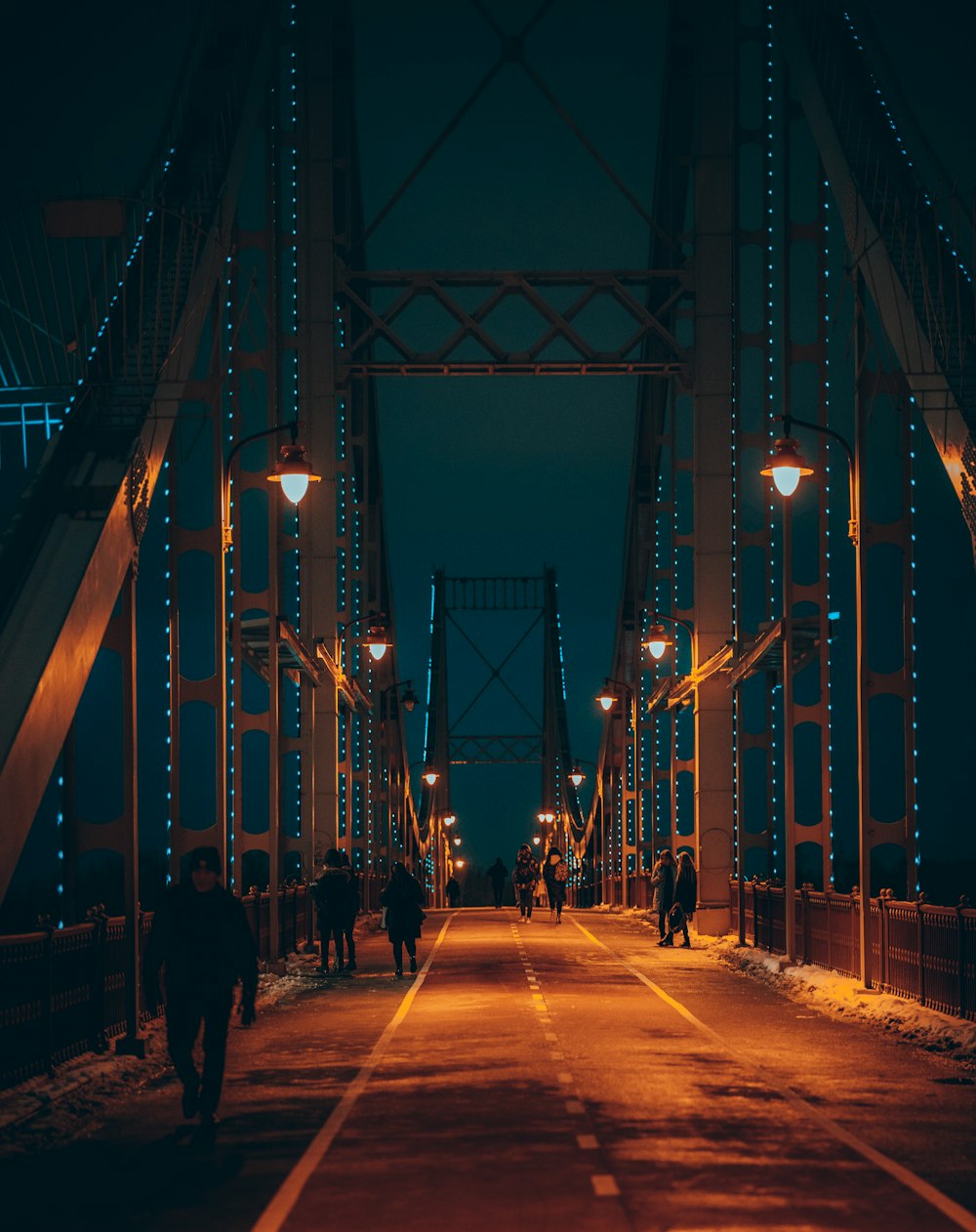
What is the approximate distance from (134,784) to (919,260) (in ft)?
29.7

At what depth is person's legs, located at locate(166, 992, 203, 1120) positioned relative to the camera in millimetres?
11688

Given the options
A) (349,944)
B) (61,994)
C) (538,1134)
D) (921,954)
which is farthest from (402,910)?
(538,1134)

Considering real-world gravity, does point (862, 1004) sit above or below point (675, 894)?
below

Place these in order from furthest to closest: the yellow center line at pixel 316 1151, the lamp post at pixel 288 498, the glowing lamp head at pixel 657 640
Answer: the glowing lamp head at pixel 657 640 → the lamp post at pixel 288 498 → the yellow center line at pixel 316 1151

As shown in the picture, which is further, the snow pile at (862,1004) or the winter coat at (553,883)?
the winter coat at (553,883)

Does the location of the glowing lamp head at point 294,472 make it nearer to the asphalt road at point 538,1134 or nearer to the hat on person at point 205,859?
the asphalt road at point 538,1134

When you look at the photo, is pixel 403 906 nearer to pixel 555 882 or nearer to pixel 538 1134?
pixel 538 1134

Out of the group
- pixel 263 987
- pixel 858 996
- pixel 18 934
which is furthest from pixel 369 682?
pixel 18 934

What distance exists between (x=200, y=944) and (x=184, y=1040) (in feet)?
1.93

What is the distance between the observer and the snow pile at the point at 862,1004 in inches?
643

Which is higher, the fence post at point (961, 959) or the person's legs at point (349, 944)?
the fence post at point (961, 959)

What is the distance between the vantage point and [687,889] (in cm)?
3503

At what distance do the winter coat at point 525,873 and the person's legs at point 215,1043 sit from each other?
42.2 m

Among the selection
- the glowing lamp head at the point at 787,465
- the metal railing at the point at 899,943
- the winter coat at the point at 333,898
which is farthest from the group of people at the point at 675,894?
the glowing lamp head at the point at 787,465
